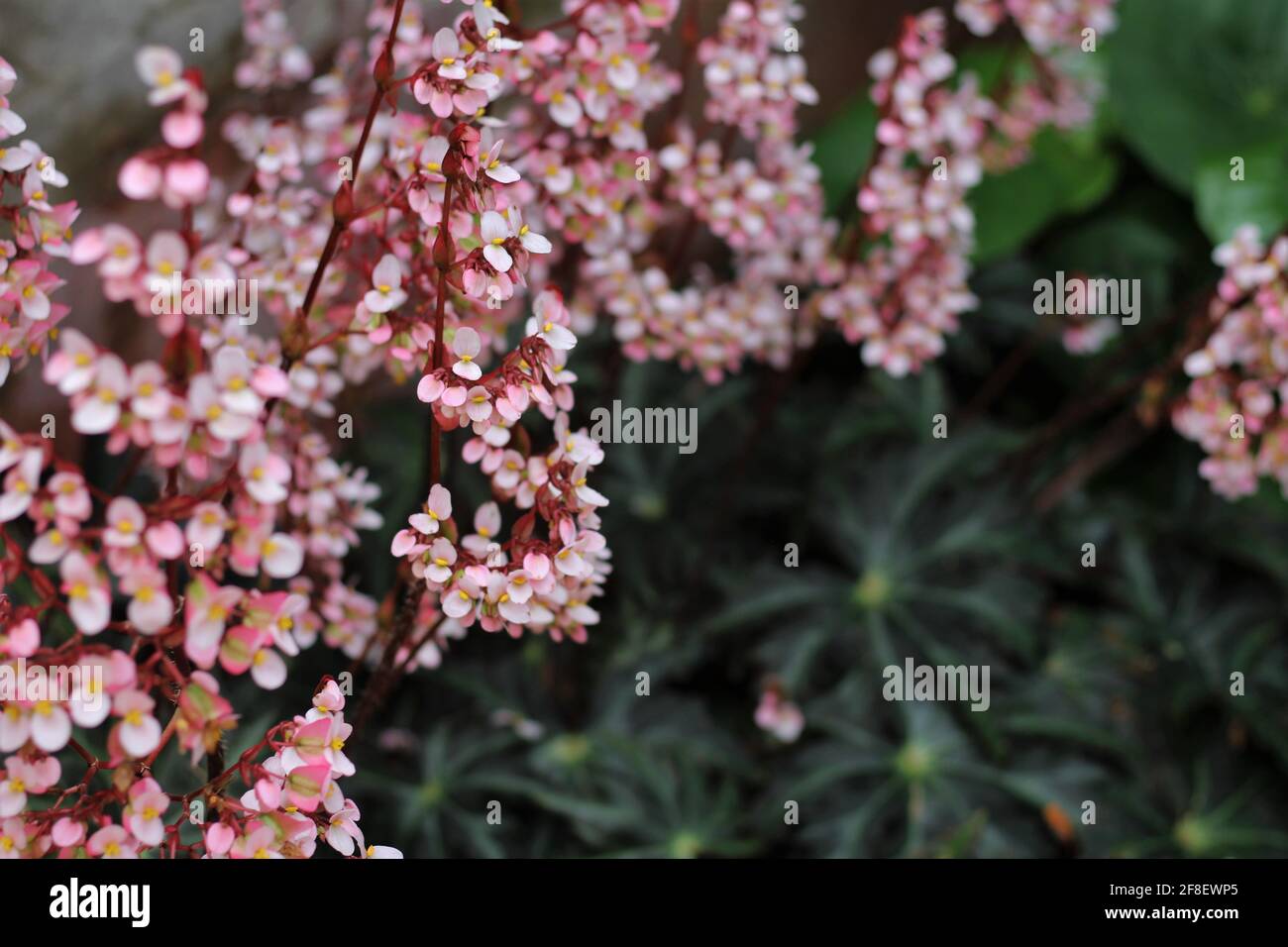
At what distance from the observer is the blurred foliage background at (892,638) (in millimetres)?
1396

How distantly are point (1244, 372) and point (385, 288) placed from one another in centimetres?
100

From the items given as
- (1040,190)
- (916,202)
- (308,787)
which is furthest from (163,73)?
(1040,190)

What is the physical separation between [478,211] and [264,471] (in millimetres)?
248

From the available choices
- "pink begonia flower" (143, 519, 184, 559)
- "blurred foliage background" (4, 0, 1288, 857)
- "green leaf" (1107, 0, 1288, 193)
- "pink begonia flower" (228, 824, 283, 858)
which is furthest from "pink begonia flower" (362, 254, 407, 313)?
"green leaf" (1107, 0, 1288, 193)

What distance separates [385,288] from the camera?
75 cm

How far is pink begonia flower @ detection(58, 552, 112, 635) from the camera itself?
1.76 feet

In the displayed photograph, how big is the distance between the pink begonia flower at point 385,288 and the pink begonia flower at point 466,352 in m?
0.06

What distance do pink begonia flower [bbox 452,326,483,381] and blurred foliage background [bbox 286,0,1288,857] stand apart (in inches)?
25.4

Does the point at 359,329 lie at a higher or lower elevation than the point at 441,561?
higher

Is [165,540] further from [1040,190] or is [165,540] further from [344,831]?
[1040,190]

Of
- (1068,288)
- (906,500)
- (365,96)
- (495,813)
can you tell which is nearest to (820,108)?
(1068,288)

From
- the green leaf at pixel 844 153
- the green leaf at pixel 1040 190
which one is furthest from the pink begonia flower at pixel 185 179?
the green leaf at pixel 1040 190

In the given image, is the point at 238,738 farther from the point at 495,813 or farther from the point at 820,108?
the point at 820,108

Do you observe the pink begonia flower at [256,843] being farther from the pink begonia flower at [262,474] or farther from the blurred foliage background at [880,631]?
the blurred foliage background at [880,631]
